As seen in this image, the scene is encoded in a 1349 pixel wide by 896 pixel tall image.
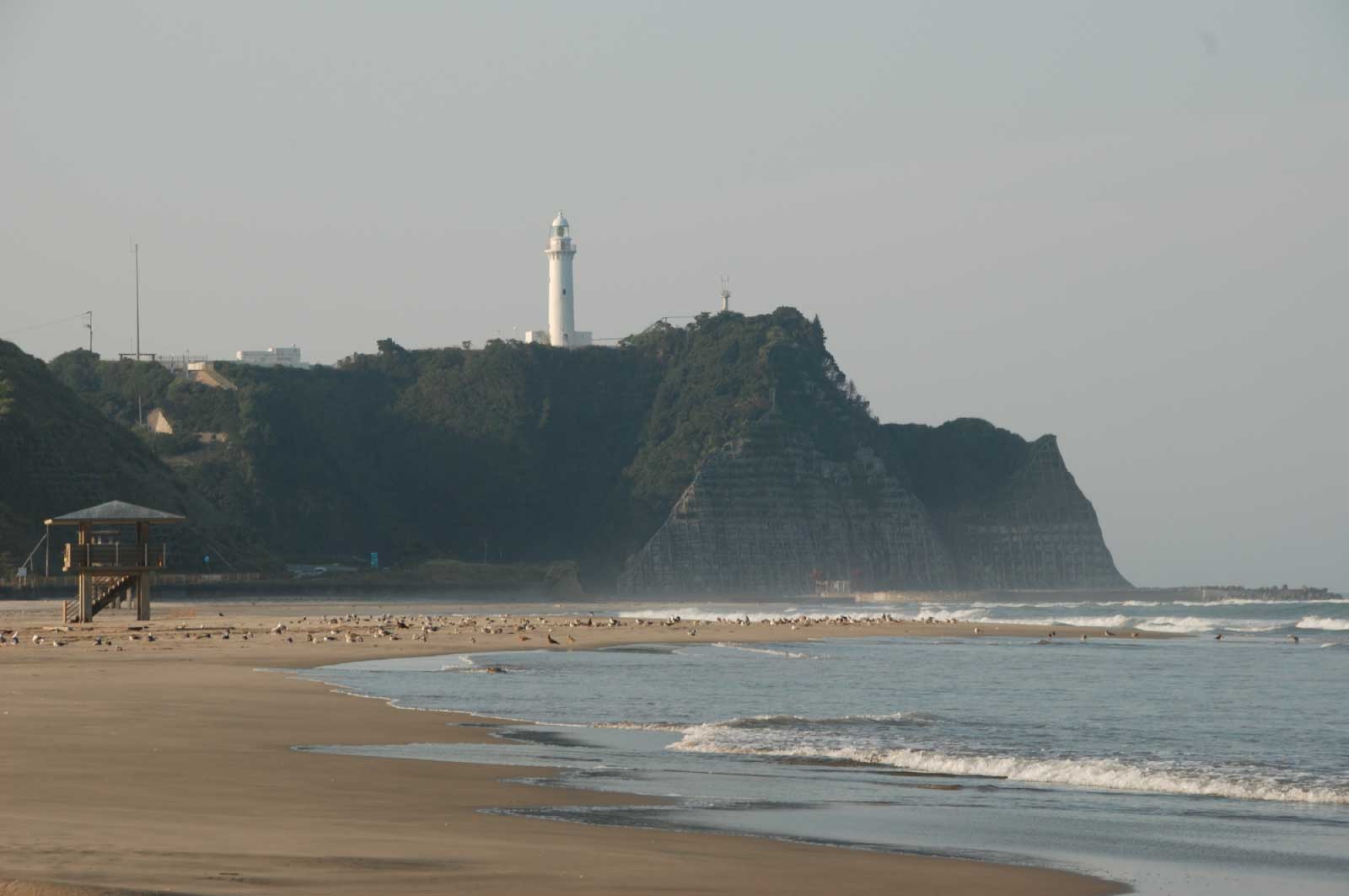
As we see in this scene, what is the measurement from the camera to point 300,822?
11570mm

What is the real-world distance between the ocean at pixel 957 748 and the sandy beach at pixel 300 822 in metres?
0.81

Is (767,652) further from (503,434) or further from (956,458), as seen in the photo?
(956,458)

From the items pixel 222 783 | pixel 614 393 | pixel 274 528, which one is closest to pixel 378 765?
pixel 222 783

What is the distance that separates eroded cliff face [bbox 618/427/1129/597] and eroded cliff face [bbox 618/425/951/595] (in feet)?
0.32

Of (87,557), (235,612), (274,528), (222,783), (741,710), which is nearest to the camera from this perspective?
(222,783)

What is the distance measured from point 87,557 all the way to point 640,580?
84564 millimetres

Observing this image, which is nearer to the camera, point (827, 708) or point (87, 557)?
point (827, 708)

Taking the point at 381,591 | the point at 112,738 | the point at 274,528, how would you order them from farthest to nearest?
the point at 274,528 → the point at 381,591 → the point at 112,738

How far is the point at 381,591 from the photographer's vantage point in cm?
9106

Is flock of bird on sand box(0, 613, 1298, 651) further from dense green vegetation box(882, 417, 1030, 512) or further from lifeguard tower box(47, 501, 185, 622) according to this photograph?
dense green vegetation box(882, 417, 1030, 512)

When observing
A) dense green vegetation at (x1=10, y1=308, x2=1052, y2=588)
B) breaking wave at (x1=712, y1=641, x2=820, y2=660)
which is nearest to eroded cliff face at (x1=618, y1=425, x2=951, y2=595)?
dense green vegetation at (x1=10, y1=308, x2=1052, y2=588)

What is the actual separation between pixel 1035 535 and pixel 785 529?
29140 mm

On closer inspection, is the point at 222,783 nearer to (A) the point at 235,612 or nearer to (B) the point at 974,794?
(B) the point at 974,794

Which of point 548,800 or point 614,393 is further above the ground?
point 614,393
